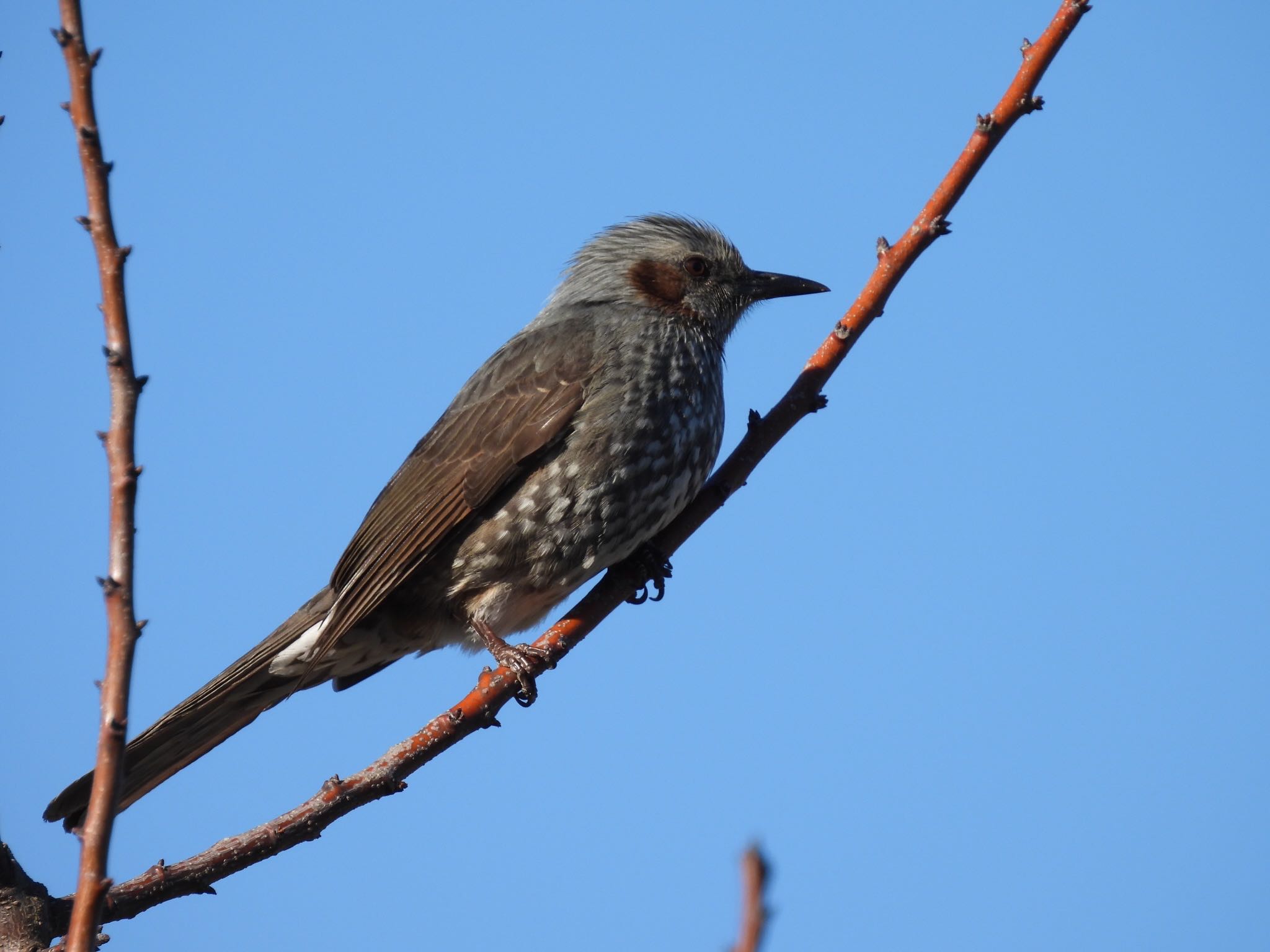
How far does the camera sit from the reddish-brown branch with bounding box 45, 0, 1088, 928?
3.37m

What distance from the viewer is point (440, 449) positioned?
5.41 meters

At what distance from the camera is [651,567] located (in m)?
5.14

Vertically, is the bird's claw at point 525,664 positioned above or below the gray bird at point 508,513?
below

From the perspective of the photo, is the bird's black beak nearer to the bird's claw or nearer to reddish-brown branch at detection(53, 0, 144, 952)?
the bird's claw

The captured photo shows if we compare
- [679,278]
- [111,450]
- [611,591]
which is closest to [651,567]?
[611,591]

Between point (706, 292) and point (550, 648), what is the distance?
7.31 ft

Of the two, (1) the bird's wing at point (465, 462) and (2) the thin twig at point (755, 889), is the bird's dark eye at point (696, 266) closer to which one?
(1) the bird's wing at point (465, 462)

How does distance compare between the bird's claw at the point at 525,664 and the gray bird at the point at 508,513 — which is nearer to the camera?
the bird's claw at the point at 525,664

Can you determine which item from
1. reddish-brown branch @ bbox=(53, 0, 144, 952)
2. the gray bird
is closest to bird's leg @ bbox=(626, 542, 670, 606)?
the gray bird

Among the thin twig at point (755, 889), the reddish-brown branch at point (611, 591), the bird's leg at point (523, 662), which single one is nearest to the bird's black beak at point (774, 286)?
the reddish-brown branch at point (611, 591)

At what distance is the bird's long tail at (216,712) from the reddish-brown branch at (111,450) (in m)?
2.60

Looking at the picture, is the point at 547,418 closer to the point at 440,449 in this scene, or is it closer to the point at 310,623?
the point at 440,449

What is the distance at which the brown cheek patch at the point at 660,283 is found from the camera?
5.95 metres

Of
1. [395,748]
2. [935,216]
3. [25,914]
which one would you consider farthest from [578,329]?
[25,914]
